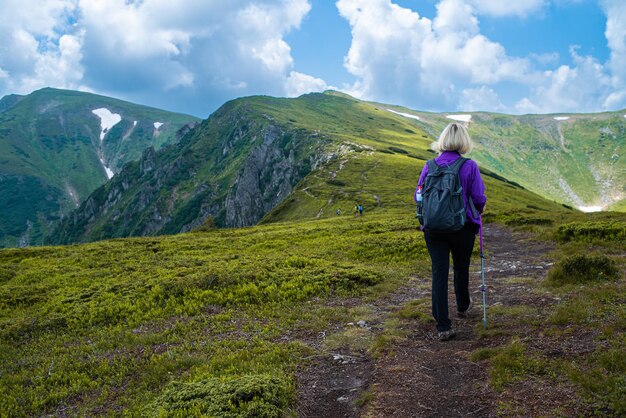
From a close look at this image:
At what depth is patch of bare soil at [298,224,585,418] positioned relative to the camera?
20.3ft

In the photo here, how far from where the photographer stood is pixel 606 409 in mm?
5492

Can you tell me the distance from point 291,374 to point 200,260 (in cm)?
1786

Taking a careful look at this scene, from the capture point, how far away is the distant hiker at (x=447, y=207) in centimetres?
884

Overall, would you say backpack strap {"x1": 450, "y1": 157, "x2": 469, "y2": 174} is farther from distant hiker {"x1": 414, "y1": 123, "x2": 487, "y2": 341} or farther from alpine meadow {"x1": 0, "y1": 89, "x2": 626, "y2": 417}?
alpine meadow {"x1": 0, "y1": 89, "x2": 626, "y2": 417}

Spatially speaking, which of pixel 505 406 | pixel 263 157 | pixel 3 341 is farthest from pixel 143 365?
pixel 263 157

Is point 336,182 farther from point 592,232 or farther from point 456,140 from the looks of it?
point 456,140

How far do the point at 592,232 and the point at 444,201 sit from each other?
58.7 feet

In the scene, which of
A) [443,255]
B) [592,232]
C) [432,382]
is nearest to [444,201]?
[443,255]

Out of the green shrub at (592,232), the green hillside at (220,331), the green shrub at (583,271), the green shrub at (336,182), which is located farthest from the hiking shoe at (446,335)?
the green shrub at (336,182)

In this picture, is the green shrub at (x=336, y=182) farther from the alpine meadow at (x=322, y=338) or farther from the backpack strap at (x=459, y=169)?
the backpack strap at (x=459, y=169)

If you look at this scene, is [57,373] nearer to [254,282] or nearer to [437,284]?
[254,282]

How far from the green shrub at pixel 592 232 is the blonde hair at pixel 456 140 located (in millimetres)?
15631

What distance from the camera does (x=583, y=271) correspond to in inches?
492

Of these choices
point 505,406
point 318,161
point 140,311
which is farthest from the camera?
point 318,161
